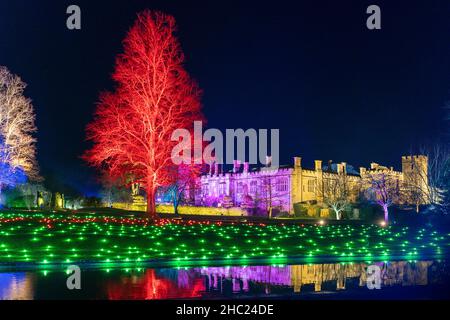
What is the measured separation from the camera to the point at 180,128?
29188 mm

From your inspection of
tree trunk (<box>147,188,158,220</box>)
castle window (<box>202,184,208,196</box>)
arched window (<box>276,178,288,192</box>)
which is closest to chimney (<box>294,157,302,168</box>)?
arched window (<box>276,178,288,192</box>)

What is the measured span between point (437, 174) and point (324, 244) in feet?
114

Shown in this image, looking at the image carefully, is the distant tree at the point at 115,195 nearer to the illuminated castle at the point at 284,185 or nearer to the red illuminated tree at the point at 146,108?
the illuminated castle at the point at 284,185

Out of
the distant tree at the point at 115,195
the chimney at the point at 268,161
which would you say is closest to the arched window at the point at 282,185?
the chimney at the point at 268,161

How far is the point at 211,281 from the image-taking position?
1292cm

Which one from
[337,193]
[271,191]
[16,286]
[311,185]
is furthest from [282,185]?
[16,286]

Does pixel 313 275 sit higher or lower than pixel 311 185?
lower

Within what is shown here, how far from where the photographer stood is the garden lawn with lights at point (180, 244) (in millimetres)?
17500

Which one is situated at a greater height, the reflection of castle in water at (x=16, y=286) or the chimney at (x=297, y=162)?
the chimney at (x=297, y=162)

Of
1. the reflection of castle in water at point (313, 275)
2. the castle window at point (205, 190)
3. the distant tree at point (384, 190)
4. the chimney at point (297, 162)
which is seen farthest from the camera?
the castle window at point (205, 190)

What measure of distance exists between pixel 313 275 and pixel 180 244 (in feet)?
25.7

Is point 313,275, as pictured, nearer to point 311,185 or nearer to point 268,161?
point 311,185

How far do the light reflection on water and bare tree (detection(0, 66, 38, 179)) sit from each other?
25170 millimetres
